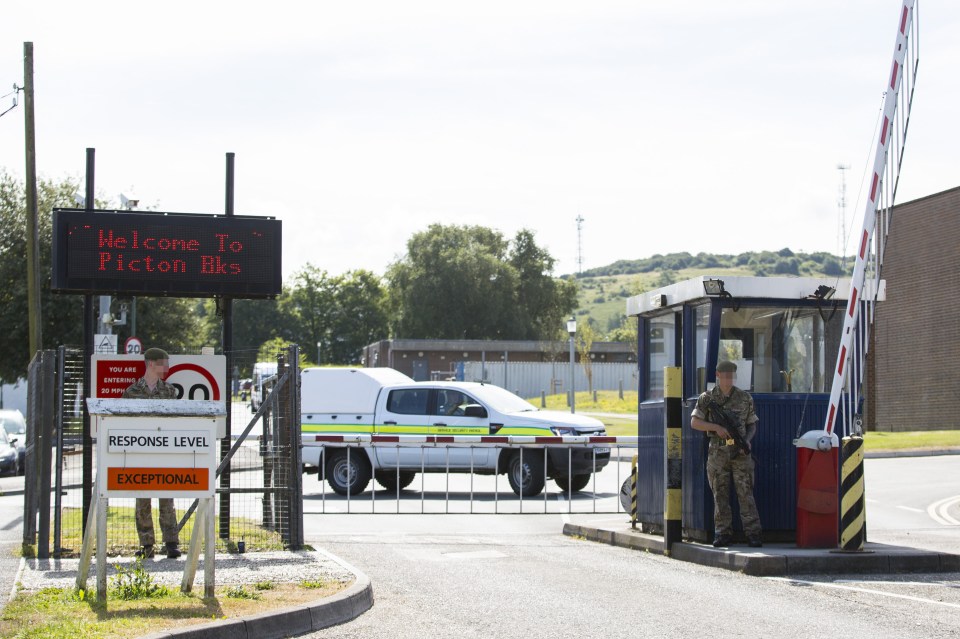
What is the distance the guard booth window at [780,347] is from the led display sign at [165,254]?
177 inches

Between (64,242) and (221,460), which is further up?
(64,242)

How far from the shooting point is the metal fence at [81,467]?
39.1ft

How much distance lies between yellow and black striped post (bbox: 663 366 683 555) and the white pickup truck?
23.4ft

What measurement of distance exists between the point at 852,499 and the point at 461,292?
276 feet

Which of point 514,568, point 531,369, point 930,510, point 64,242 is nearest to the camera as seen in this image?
point 514,568

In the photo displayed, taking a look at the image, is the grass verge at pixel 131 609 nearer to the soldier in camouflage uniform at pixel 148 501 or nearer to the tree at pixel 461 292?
the soldier in camouflage uniform at pixel 148 501

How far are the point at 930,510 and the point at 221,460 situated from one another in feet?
34.1

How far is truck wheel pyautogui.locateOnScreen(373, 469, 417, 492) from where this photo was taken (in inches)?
872

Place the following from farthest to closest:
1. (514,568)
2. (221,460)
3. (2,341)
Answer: (2,341)
(221,460)
(514,568)

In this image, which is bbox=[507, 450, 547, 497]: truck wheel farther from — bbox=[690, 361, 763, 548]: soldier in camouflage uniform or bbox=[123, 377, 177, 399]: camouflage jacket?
bbox=[123, 377, 177, 399]: camouflage jacket

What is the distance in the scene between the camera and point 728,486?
473 inches

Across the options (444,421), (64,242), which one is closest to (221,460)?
(64,242)

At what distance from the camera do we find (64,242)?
481 inches

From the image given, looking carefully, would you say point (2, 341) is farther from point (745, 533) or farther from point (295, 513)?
point (745, 533)
